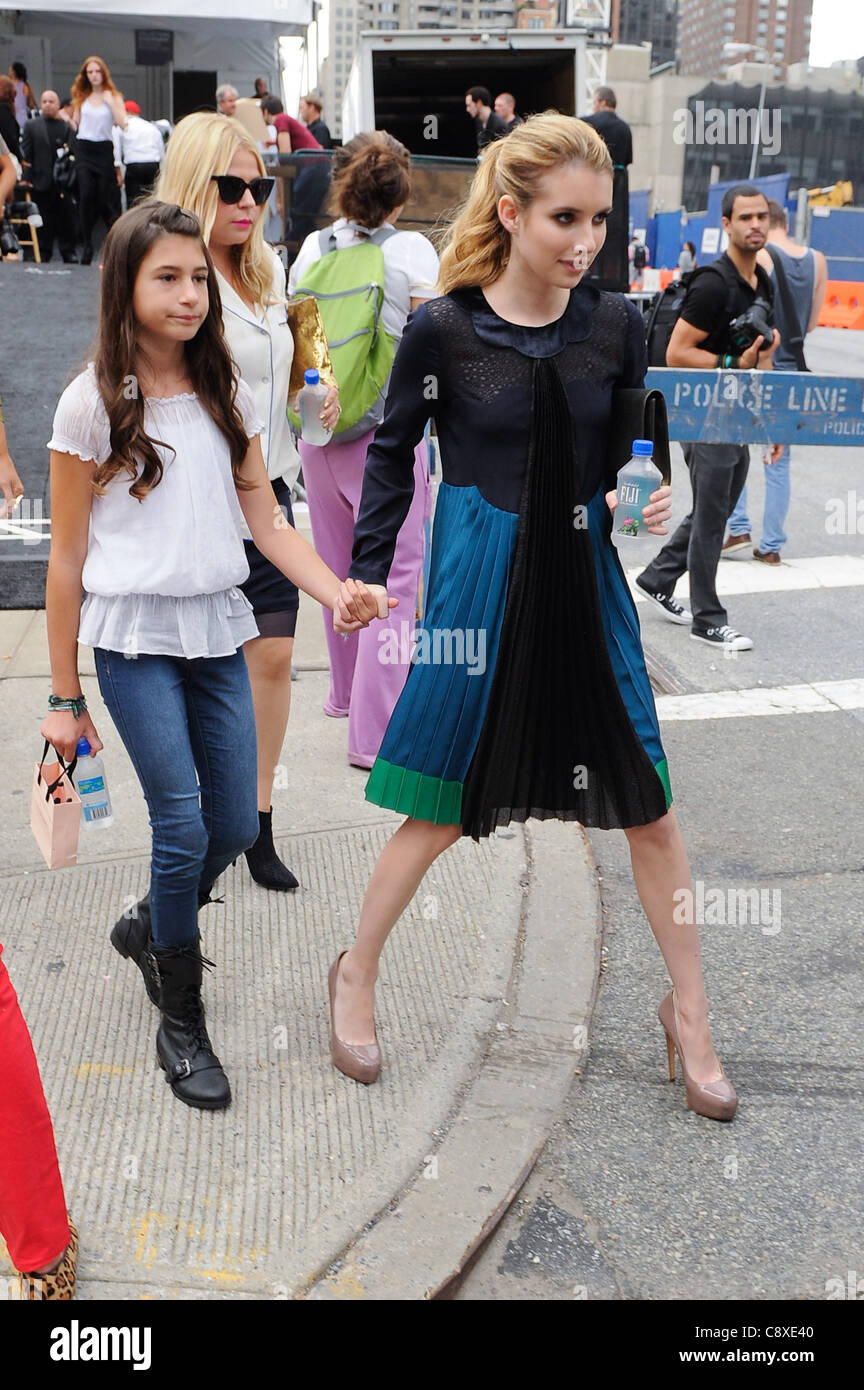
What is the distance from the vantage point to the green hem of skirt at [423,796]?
9.34ft

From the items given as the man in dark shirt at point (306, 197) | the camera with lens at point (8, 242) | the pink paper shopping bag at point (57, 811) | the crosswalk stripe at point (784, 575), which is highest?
the man in dark shirt at point (306, 197)

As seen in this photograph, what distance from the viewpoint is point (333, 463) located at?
15.4 feet

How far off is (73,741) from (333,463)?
2208mm

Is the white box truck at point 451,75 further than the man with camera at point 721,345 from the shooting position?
Yes

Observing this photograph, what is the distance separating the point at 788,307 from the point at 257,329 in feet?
16.0

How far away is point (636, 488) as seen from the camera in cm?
276

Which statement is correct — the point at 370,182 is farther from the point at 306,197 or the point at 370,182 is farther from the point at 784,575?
the point at 306,197

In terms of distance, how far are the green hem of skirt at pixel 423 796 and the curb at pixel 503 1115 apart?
67 centimetres

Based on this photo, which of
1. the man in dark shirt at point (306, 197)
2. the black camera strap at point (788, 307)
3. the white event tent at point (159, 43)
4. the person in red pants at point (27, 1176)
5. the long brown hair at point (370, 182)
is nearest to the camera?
the person in red pants at point (27, 1176)

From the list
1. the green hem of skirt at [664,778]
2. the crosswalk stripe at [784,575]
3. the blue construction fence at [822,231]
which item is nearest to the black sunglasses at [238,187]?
the green hem of skirt at [664,778]

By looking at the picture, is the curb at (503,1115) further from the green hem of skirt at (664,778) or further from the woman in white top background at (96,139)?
the woman in white top background at (96,139)

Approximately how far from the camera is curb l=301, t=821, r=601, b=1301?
2.44 metres

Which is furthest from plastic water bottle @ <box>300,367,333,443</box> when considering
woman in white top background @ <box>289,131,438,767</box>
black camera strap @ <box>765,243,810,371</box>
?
black camera strap @ <box>765,243,810,371</box>
